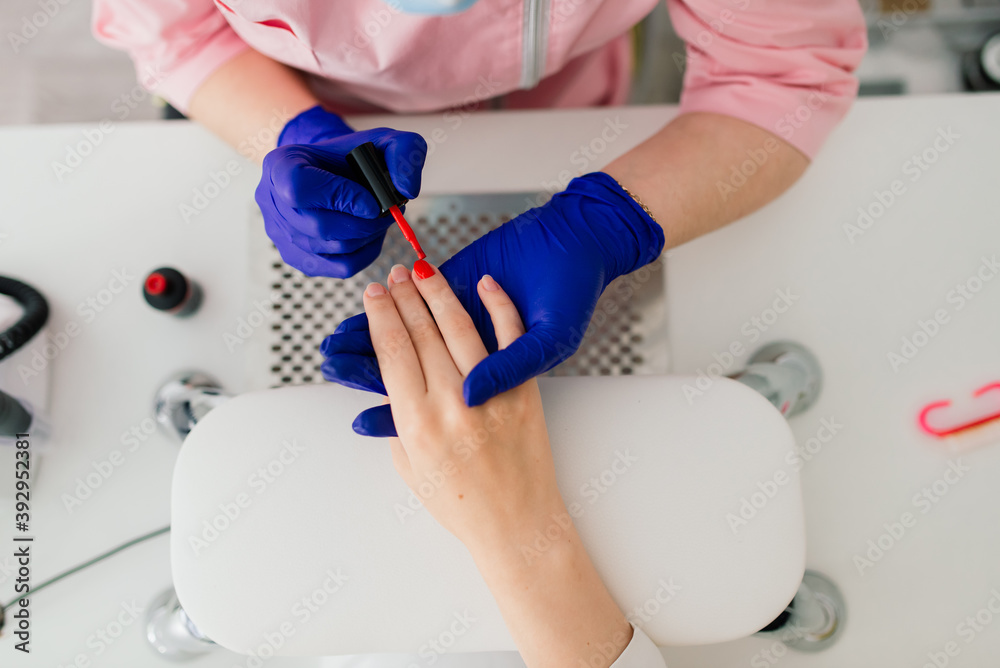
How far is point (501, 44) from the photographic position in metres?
0.71

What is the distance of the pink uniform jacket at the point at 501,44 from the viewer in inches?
25.8

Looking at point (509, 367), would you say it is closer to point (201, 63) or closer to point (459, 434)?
point (459, 434)

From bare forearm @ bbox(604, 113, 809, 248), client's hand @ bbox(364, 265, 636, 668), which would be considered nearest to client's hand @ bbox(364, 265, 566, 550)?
client's hand @ bbox(364, 265, 636, 668)

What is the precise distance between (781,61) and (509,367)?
1.57 feet

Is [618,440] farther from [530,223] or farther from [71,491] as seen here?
[71,491]

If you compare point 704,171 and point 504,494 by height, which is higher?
point 704,171

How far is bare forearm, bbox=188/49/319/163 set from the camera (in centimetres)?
72

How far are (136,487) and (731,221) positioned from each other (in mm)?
766

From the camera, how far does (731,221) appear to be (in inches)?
28.3

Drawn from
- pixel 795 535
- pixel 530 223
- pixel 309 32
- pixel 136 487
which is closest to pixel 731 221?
pixel 530 223

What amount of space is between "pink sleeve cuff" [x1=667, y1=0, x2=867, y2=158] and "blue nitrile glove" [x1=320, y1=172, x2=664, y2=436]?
0.65 feet

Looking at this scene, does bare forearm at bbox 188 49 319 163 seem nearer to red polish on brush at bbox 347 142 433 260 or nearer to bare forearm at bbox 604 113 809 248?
red polish on brush at bbox 347 142 433 260

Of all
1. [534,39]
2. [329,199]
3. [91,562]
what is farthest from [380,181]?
[91,562]

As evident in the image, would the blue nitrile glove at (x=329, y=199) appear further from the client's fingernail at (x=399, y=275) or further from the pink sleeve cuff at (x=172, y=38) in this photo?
the pink sleeve cuff at (x=172, y=38)
